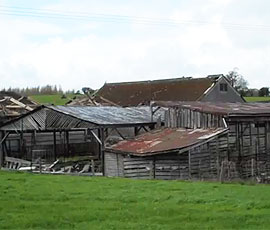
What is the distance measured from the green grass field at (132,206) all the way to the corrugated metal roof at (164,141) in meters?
9.45

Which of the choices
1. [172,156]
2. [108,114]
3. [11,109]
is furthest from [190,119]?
[11,109]

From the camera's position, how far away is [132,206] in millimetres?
13117

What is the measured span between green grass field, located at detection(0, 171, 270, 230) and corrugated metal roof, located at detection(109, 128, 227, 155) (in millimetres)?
9454

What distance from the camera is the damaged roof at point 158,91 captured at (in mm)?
60125

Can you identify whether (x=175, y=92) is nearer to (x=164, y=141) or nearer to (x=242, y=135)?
(x=242, y=135)

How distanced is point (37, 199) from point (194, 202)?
3987 millimetres

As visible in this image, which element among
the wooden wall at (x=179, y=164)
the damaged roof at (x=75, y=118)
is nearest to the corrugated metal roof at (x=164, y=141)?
the wooden wall at (x=179, y=164)

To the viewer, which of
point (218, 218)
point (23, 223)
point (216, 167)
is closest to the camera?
point (23, 223)

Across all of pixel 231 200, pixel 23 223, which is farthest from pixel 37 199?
pixel 231 200

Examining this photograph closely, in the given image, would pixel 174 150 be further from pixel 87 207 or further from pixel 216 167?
pixel 87 207

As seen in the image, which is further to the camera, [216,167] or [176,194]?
[216,167]

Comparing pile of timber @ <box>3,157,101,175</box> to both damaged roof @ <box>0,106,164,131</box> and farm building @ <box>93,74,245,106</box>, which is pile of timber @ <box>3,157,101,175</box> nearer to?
damaged roof @ <box>0,106,164,131</box>

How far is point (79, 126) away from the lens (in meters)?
33.1

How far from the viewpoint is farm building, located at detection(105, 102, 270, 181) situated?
27891 millimetres
